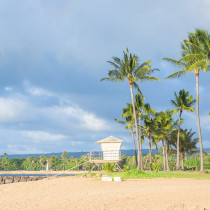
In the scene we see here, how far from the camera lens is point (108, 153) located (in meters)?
26.4

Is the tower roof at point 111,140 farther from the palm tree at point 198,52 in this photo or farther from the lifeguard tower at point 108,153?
the palm tree at point 198,52

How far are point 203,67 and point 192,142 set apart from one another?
21.3 m

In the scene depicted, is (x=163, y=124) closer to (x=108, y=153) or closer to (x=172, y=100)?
(x=172, y=100)

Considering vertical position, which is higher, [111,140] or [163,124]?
[163,124]

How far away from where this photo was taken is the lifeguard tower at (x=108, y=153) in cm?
2606

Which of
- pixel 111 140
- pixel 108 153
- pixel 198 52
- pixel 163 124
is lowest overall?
pixel 108 153

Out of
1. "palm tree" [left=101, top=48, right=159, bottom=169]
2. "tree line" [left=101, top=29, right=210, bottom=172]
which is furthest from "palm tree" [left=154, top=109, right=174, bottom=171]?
"palm tree" [left=101, top=48, right=159, bottom=169]

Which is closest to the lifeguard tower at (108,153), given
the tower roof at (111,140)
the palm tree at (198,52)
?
the tower roof at (111,140)

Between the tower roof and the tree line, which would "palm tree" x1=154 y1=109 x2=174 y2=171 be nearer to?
the tree line

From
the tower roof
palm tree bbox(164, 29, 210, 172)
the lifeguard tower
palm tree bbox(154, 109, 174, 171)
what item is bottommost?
the lifeguard tower

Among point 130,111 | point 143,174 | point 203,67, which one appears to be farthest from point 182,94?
point 143,174

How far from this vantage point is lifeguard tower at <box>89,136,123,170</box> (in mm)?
26062

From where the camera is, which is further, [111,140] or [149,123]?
[149,123]

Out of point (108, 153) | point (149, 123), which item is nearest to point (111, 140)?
point (108, 153)
